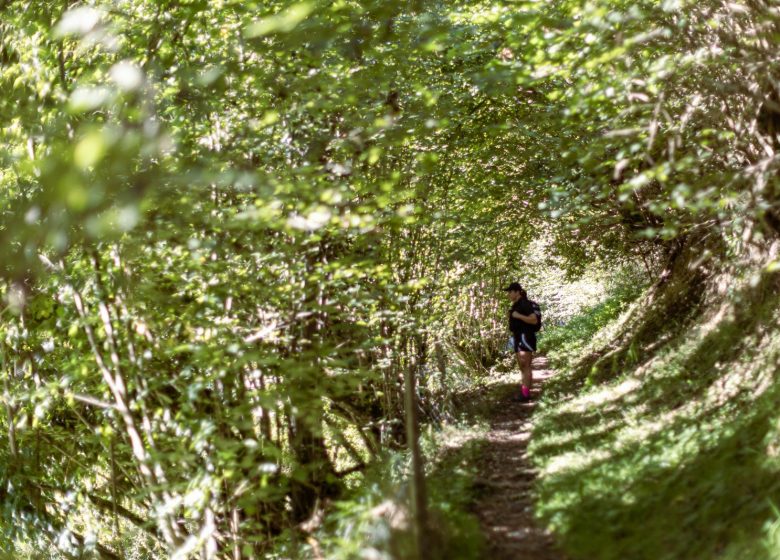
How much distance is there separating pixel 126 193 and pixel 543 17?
559 cm

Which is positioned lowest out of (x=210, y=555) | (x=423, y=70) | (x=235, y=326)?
(x=210, y=555)

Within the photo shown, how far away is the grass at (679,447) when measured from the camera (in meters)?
5.22

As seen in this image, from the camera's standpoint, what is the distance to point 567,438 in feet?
28.7

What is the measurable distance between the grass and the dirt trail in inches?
6.6

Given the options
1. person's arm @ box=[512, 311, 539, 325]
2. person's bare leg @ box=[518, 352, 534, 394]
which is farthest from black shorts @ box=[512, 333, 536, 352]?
person's arm @ box=[512, 311, 539, 325]

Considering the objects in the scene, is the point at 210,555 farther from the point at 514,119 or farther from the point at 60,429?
the point at 514,119

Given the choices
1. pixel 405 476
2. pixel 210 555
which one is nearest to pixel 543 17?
pixel 405 476

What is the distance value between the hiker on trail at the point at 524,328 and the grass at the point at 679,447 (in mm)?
856

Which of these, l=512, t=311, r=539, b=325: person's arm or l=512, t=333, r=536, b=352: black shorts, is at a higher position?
l=512, t=311, r=539, b=325: person's arm

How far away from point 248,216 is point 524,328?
8114 millimetres

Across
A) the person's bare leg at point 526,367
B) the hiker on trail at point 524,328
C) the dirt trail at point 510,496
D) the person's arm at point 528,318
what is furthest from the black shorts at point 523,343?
the dirt trail at point 510,496

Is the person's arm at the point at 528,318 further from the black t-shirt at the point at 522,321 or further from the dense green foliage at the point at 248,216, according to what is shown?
the dense green foliage at the point at 248,216

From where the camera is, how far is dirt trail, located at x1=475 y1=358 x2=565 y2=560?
18.3 feet

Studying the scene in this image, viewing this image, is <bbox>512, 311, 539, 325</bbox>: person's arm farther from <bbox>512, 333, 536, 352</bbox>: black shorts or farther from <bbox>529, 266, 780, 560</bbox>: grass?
<bbox>529, 266, 780, 560</bbox>: grass
